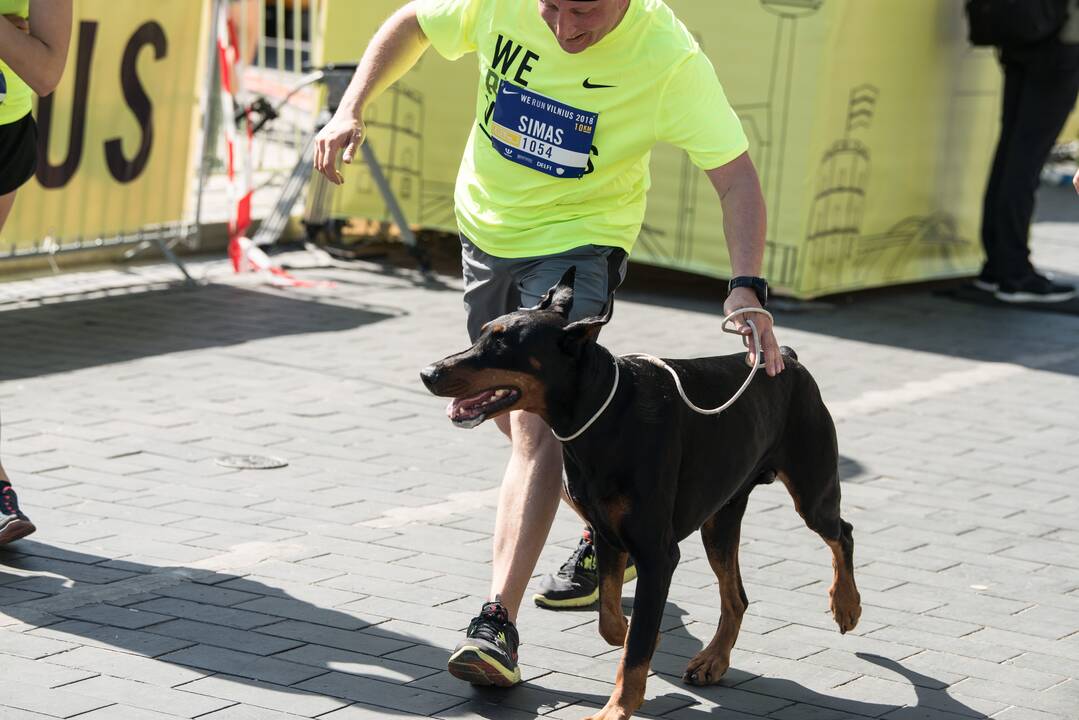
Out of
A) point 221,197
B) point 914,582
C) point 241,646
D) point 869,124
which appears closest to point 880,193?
point 869,124

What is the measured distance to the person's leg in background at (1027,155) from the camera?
1059 centimetres

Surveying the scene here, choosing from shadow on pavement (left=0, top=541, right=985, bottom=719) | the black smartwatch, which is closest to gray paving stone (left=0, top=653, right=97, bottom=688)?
shadow on pavement (left=0, top=541, right=985, bottom=719)

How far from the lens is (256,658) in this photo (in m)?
4.39

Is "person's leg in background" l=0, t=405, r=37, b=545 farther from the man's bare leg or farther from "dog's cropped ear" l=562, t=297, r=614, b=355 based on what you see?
"dog's cropped ear" l=562, t=297, r=614, b=355

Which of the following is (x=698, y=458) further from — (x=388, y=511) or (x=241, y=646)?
(x=388, y=511)

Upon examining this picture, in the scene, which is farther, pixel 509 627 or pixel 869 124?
pixel 869 124

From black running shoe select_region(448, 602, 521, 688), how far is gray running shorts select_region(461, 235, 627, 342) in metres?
0.84

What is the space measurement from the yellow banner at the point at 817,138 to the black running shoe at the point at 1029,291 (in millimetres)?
585

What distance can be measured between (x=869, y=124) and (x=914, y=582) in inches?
215

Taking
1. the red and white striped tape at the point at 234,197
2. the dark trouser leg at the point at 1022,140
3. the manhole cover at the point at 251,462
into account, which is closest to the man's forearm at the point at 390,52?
the manhole cover at the point at 251,462

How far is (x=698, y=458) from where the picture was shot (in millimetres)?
4035

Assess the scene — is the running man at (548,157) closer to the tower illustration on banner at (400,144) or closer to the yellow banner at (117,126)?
the yellow banner at (117,126)

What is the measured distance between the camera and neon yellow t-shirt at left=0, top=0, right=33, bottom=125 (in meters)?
5.05

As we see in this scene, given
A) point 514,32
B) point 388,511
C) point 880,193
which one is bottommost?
point 388,511
